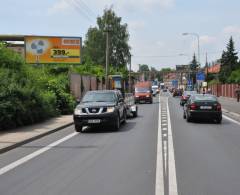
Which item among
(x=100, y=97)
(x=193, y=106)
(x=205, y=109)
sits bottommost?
(x=205, y=109)

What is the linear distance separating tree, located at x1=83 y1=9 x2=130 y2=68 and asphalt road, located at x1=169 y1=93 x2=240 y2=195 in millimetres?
68993

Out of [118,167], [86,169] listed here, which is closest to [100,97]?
[118,167]

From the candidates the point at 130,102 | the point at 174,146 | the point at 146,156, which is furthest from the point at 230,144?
the point at 130,102

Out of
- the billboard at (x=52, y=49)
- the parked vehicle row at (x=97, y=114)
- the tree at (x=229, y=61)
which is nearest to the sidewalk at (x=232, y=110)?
the parked vehicle row at (x=97, y=114)

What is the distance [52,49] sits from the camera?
143ft

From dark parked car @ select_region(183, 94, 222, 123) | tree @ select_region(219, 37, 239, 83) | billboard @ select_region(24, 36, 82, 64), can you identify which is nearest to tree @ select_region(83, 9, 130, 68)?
tree @ select_region(219, 37, 239, 83)

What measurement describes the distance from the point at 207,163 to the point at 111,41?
75689 millimetres

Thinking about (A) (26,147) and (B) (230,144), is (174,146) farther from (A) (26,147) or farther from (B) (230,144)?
(A) (26,147)

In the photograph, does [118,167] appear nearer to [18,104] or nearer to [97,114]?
[97,114]

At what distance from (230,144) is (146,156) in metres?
3.54

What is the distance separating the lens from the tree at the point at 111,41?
279 ft

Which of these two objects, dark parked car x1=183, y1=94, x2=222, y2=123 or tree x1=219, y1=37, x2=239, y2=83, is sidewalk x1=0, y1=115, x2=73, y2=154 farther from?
Answer: tree x1=219, y1=37, x2=239, y2=83

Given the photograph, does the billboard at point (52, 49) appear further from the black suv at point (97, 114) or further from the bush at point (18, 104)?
the black suv at point (97, 114)

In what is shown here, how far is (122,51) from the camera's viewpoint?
282 ft
